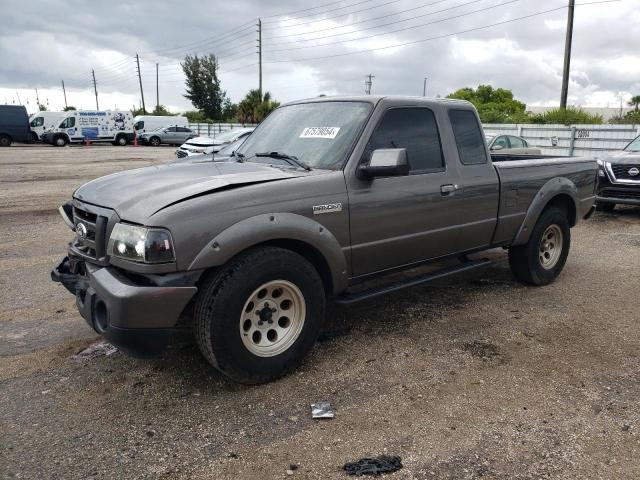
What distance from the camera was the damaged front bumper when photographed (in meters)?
2.88

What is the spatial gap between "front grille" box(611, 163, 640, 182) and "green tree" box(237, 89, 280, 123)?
3891 centimetres

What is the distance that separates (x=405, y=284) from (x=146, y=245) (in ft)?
6.92

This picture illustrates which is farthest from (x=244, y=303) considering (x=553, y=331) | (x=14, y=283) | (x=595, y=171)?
(x=595, y=171)

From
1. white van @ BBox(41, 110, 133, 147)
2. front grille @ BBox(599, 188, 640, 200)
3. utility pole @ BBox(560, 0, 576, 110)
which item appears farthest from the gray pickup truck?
white van @ BBox(41, 110, 133, 147)

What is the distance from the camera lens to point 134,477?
101 inches

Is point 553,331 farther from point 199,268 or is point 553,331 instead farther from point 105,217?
point 105,217

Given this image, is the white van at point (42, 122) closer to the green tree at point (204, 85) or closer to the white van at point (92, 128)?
the white van at point (92, 128)

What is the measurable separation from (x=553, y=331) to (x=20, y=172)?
16979mm

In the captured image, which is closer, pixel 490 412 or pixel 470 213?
pixel 490 412

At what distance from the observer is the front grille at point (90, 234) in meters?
3.18

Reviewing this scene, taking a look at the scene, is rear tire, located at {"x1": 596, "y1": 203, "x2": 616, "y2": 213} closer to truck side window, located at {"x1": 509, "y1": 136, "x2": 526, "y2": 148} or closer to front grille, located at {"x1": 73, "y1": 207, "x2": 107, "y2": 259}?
truck side window, located at {"x1": 509, "y1": 136, "x2": 526, "y2": 148}

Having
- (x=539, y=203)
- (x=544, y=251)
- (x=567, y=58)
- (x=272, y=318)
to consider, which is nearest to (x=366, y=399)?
(x=272, y=318)

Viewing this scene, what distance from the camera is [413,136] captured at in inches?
168

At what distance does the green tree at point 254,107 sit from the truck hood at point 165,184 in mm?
43606
